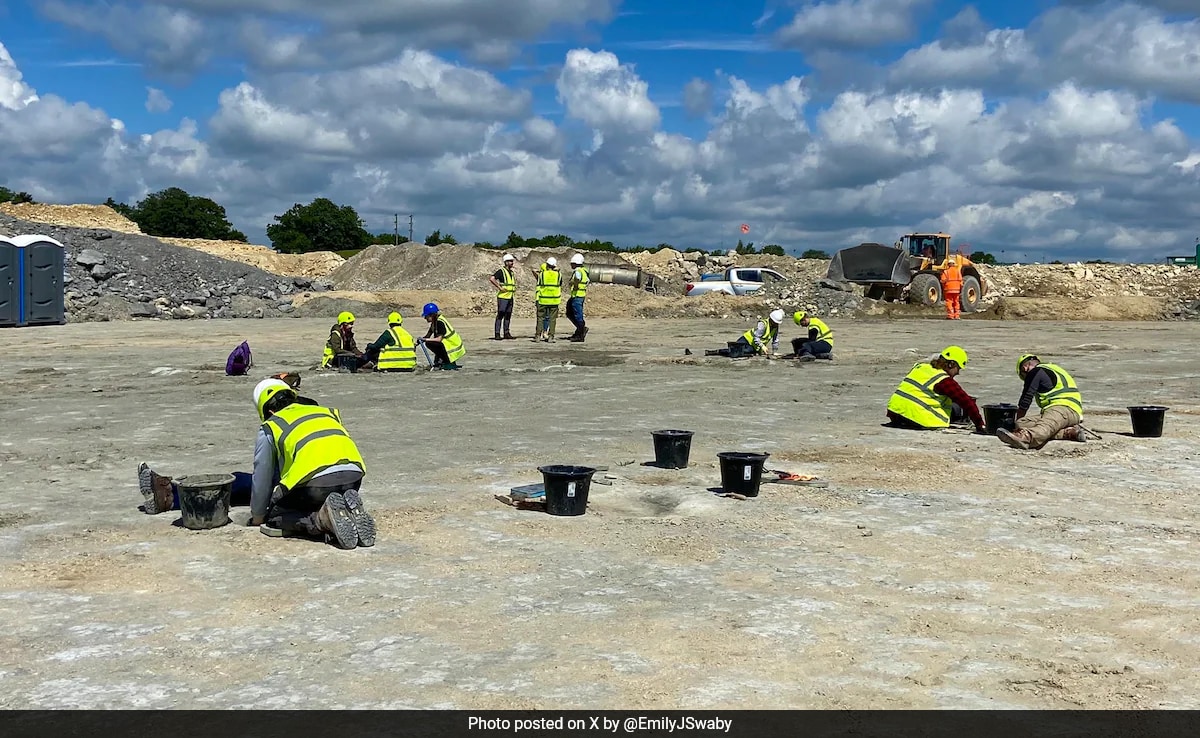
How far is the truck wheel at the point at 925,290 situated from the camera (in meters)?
41.4

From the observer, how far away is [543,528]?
802 centimetres

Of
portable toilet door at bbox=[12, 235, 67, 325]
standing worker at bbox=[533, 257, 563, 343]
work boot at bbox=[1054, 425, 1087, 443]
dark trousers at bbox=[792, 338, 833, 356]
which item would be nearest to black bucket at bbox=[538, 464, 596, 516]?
work boot at bbox=[1054, 425, 1087, 443]

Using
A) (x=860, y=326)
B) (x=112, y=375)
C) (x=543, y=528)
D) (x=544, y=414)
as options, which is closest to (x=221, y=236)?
(x=860, y=326)

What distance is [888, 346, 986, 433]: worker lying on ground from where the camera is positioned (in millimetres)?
12555

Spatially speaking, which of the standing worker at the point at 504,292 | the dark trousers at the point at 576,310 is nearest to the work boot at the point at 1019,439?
the dark trousers at the point at 576,310

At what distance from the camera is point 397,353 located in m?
18.9

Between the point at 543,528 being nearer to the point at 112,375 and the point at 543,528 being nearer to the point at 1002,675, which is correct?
the point at 1002,675

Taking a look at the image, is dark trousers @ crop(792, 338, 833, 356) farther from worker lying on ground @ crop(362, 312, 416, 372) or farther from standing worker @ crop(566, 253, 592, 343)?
worker lying on ground @ crop(362, 312, 416, 372)

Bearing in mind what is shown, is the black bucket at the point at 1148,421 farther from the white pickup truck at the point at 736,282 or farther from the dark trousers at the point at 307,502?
the white pickup truck at the point at 736,282

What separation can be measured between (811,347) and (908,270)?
21.2 meters

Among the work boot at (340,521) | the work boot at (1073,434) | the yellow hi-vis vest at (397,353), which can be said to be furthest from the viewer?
the yellow hi-vis vest at (397,353)

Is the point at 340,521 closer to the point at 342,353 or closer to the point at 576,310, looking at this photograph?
the point at 342,353

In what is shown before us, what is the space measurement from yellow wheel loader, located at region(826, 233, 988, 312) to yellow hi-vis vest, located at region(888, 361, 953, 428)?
96.8 feet
